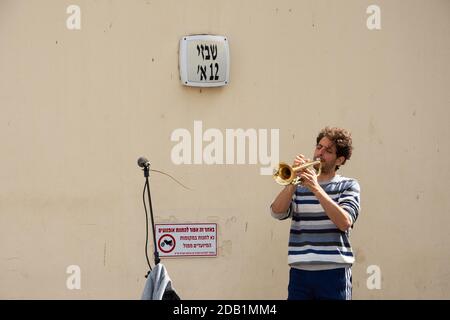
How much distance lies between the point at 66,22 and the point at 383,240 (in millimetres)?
2594

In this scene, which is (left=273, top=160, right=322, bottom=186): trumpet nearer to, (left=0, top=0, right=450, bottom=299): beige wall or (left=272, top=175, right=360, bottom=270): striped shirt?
(left=272, top=175, right=360, bottom=270): striped shirt

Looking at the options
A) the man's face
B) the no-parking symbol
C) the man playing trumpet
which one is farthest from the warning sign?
the man's face

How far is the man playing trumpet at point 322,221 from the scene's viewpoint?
4121mm

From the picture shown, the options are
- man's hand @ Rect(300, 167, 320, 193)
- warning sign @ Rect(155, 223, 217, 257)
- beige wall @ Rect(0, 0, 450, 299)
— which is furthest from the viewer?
warning sign @ Rect(155, 223, 217, 257)

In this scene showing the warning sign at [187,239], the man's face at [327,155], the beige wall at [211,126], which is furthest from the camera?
the warning sign at [187,239]

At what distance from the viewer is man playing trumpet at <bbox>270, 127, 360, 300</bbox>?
13.5ft

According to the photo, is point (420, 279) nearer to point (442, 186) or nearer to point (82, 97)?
point (442, 186)

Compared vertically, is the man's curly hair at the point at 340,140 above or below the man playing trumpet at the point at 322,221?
above

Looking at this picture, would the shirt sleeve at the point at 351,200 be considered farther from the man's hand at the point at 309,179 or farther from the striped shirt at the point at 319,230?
the man's hand at the point at 309,179

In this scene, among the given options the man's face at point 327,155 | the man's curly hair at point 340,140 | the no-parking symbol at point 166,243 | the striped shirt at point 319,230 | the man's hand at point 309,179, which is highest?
the man's curly hair at point 340,140

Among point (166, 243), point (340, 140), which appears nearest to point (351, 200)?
point (340, 140)

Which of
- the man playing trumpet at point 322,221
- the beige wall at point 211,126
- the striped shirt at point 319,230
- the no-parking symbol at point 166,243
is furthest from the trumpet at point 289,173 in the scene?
the no-parking symbol at point 166,243

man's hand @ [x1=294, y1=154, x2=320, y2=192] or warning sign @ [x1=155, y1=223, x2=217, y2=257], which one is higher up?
man's hand @ [x1=294, y1=154, x2=320, y2=192]

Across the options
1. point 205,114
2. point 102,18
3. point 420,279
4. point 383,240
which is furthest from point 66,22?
point 420,279
